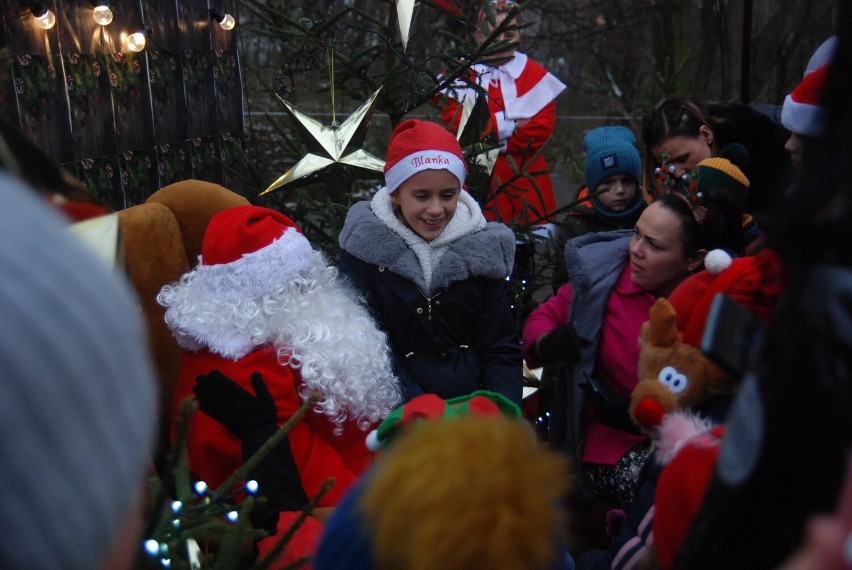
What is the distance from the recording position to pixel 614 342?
3.05 metres

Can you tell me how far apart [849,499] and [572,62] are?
12.1 meters

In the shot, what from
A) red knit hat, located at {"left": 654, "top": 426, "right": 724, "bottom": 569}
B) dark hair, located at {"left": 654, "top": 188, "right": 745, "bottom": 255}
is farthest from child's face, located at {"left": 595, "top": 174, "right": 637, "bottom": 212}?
red knit hat, located at {"left": 654, "top": 426, "right": 724, "bottom": 569}

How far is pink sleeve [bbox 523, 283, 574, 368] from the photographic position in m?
3.24

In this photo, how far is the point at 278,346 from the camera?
258cm

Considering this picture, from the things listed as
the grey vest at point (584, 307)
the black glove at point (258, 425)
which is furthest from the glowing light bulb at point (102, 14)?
the grey vest at point (584, 307)

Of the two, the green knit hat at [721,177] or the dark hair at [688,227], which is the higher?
the green knit hat at [721,177]

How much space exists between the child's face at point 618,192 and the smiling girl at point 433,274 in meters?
0.79

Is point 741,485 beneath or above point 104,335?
beneath

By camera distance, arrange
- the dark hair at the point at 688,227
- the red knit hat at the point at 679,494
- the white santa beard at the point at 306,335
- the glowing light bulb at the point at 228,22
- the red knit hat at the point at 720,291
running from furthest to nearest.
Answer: the glowing light bulb at the point at 228,22 → the dark hair at the point at 688,227 → the white santa beard at the point at 306,335 → the red knit hat at the point at 720,291 → the red knit hat at the point at 679,494

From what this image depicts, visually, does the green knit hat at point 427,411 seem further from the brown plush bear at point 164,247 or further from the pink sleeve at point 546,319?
the pink sleeve at point 546,319

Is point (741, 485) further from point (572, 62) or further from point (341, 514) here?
point (572, 62)

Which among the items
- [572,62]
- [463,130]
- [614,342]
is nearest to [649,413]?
[614,342]

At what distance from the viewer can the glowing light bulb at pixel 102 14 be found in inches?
152

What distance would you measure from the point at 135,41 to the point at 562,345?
2.75m
